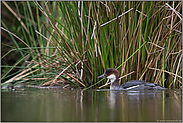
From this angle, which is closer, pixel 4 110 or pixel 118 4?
pixel 4 110

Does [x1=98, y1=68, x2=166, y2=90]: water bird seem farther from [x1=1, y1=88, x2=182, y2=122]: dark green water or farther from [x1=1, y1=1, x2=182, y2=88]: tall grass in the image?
[x1=1, y1=88, x2=182, y2=122]: dark green water

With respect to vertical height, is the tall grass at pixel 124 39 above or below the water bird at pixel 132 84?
above

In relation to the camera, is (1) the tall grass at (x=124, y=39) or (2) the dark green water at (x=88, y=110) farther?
(1) the tall grass at (x=124, y=39)

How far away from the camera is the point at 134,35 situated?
194 inches

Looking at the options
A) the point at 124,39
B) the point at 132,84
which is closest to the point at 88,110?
the point at 132,84

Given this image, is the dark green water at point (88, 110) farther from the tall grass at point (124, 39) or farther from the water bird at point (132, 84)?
the tall grass at point (124, 39)

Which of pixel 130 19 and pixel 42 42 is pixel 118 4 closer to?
pixel 130 19

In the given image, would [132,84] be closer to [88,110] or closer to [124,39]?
[124,39]

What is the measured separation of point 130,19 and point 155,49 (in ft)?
2.36

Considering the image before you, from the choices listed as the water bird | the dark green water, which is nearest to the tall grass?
the water bird

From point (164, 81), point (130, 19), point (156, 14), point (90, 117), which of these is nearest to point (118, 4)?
point (130, 19)

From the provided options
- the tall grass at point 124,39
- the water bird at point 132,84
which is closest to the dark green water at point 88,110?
the water bird at point 132,84

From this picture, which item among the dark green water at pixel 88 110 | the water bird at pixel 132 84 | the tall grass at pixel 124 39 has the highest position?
the tall grass at pixel 124 39

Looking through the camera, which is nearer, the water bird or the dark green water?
the dark green water
